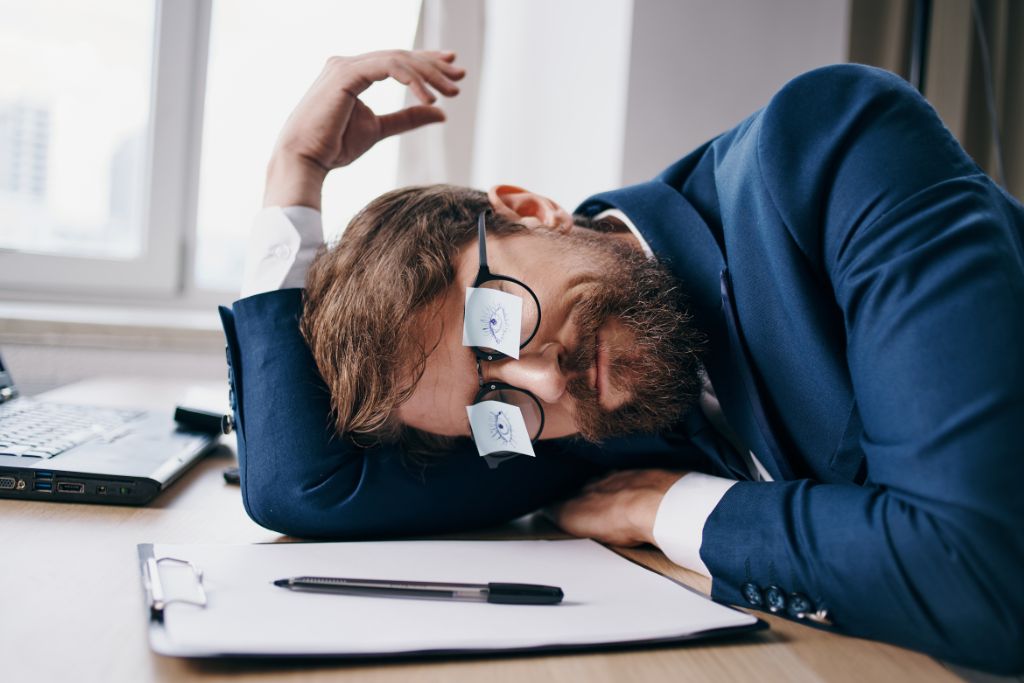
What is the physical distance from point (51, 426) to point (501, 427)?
0.66 m

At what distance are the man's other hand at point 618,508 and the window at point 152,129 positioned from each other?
151 centimetres

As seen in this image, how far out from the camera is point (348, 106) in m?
1.26

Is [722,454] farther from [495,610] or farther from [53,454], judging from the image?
[53,454]

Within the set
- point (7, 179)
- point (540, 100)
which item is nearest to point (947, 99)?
point (540, 100)

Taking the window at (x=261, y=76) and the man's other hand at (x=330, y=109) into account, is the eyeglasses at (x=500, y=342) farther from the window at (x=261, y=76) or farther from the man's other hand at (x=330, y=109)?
the window at (x=261, y=76)

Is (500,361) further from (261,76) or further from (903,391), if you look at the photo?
(261,76)

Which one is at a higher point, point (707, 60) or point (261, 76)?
point (707, 60)

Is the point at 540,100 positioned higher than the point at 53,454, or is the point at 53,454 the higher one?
the point at 540,100

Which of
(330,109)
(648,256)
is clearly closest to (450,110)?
(330,109)

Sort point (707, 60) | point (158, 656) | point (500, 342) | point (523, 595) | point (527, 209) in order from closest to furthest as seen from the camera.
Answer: point (158, 656) < point (523, 595) < point (500, 342) < point (527, 209) < point (707, 60)

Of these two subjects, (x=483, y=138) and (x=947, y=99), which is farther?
(x=483, y=138)

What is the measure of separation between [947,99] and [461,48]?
4.48 feet

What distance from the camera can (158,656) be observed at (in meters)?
0.53

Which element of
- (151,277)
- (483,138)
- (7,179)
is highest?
(483,138)
